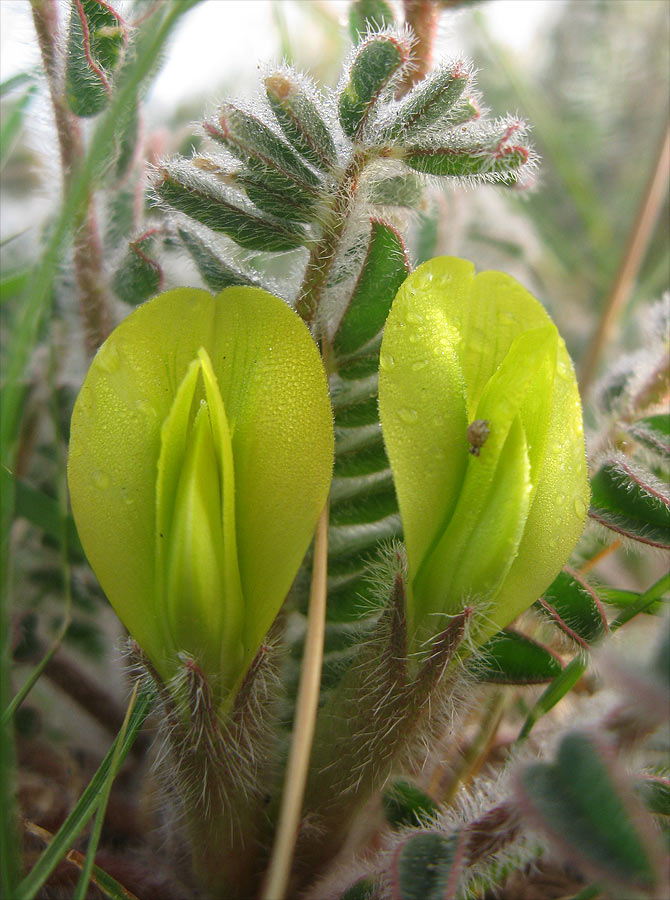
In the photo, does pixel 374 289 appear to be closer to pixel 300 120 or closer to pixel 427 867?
pixel 300 120

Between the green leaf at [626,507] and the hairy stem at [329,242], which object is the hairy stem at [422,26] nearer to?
the hairy stem at [329,242]

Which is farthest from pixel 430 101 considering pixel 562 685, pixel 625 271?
pixel 625 271

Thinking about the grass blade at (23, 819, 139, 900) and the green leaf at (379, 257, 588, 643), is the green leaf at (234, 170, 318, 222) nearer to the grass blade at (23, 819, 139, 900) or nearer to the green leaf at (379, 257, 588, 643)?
the green leaf at (379, 257, 588, 643)

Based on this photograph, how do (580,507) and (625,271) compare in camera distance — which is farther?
(625,271)

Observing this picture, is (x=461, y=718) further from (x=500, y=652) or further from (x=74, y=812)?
(x=74, y=812)

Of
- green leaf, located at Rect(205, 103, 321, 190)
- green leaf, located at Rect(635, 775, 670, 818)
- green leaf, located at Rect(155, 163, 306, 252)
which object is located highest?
green leaf, located at Rect(205, 103, 321, 190)

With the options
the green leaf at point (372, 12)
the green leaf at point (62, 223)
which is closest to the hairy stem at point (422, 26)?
the green leaf at point (372, 12)

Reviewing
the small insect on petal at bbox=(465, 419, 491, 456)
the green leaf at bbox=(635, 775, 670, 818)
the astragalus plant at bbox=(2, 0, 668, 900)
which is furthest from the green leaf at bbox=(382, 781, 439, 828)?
the small insect on petal at bbox=(465, 419, 491, 456)

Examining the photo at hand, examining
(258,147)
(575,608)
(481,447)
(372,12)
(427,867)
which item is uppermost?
(372,12)
